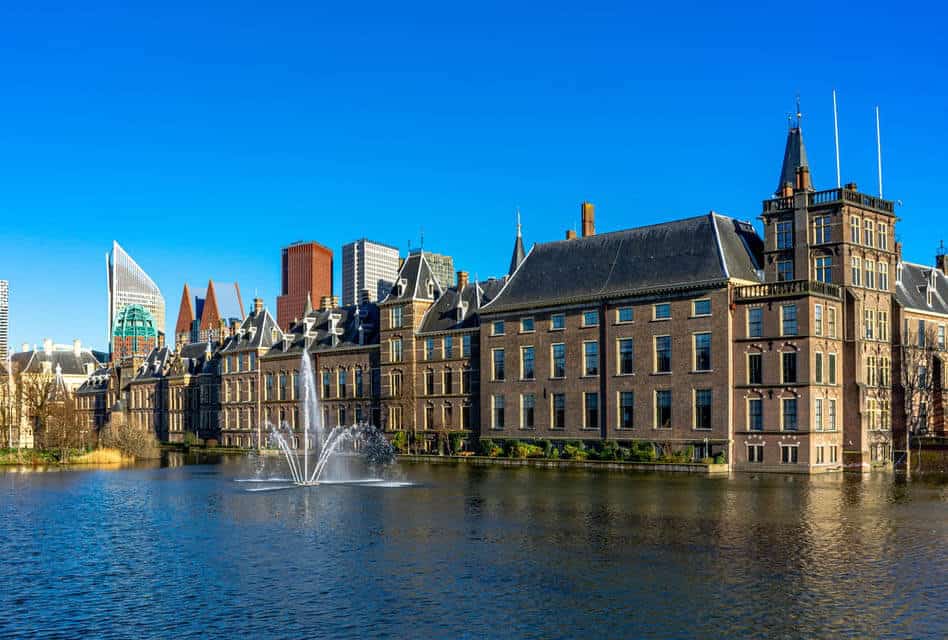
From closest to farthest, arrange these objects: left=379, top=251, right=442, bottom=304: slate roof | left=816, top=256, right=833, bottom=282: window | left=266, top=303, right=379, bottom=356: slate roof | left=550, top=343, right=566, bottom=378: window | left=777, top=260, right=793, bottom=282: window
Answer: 1. left=816, top=256, right=833, bottom=282: window
2. left=777, top=260, right=793, bottom=282: window
3. left=550, top=343, right=566, bottom=378: window
4. left=379, top=251, right=442, bottom=304: slate roof
5. left=266, top=303, right=379, bottom=356: slate roof

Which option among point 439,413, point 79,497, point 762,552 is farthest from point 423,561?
point 439,413

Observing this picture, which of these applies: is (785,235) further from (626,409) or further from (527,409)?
(527,409)

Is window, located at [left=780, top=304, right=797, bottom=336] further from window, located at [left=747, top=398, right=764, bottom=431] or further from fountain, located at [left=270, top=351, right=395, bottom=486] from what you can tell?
fountain, located at [left=270, top=351, right=395, bottom=486]

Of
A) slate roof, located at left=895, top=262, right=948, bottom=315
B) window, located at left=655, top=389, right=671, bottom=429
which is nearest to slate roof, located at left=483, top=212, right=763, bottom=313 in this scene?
window, located at left=655, top=389, right=671, bottom=429

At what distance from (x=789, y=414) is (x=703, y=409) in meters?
5.98

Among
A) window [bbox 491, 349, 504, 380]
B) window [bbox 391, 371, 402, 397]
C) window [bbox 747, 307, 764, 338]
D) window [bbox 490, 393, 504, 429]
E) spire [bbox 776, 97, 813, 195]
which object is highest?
spire [bbox 776, 97, 813, 195]

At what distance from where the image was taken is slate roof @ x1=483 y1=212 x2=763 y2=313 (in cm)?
7206

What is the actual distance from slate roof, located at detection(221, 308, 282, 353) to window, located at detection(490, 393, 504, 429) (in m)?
42.5

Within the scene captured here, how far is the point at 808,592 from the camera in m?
27.1

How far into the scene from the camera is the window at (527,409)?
8275 cm

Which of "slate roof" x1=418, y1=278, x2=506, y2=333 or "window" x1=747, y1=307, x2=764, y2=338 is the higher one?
"slate roof" x1=418, y1=278, x2=506, y2=333

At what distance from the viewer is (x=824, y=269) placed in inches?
2785

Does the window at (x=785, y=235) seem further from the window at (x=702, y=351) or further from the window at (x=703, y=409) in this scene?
the window at (x=703, y=409)

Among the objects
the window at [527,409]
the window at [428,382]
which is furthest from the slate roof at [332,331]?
the window at [527,409]
